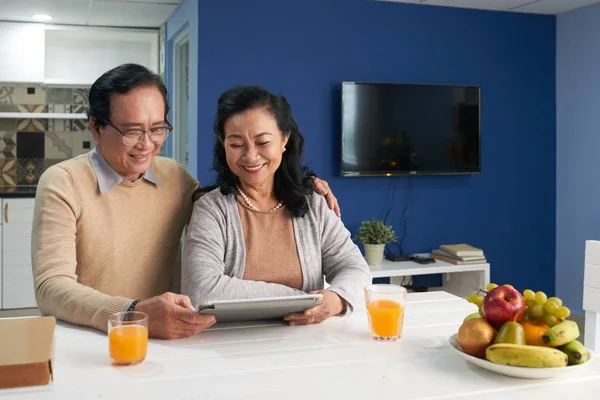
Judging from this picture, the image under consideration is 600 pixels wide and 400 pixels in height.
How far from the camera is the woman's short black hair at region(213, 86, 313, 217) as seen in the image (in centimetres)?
182

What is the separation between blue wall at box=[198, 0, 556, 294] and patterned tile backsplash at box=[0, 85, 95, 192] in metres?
1.98

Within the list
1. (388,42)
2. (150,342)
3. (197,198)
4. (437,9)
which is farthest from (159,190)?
(437,9)

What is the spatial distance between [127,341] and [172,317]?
172 mm

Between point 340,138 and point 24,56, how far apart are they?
264cm

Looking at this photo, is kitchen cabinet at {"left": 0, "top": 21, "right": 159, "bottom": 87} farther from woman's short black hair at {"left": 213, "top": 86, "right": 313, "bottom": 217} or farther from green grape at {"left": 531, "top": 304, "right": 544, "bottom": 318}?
green grape at {"left": 531, "top": 304, "right": 544, "bottom": 318}

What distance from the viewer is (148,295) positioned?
186cm

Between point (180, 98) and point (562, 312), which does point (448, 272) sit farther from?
point (562, 312)

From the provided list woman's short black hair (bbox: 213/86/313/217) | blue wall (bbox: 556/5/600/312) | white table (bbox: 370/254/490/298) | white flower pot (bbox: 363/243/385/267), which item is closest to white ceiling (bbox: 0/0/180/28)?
white flower pot (bbox: 363/243/385/267)

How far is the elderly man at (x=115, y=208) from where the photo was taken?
161 centimetres

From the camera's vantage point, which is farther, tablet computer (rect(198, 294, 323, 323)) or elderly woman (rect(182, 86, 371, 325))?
elderly woman (rect(182, 86, 371, 325))

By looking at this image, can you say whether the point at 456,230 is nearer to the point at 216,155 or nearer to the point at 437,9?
the point at 437,9

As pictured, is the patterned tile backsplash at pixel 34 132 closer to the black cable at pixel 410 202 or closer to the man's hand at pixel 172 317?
the black cable at pixel 410 202

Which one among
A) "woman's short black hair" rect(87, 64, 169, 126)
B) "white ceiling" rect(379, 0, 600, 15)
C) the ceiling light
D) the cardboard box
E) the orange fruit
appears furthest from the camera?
the ceiling light

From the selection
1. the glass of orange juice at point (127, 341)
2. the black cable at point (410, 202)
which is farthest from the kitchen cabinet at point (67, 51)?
the glass of orange juice at point (127, 341)
